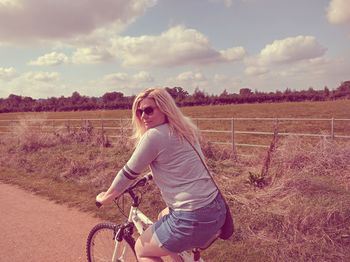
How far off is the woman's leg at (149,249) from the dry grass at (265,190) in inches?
78.7

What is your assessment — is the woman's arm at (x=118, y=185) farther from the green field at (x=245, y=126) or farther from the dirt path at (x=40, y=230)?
the green field at (x=245, y=126)

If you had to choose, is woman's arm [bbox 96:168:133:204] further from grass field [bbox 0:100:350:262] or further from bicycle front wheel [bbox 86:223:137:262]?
grass field [bbox 0:100:350:262]

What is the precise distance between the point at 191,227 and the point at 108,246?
1483mm

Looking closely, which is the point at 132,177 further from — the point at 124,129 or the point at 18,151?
the point at 18,151

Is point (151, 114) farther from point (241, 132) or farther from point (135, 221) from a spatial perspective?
point (241, 132)

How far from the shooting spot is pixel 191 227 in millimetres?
2426

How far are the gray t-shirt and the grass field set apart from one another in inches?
90.0

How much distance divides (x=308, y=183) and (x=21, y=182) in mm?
6731

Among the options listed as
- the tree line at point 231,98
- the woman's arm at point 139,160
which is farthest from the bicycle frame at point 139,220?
the tree line at point 231,98

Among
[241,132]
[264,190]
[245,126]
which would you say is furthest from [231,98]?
[264,190]

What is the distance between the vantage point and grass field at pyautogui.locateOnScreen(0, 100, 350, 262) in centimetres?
458

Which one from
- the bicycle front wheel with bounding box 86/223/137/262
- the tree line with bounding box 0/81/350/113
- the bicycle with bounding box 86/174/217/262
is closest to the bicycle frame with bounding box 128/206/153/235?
the bicycle with bounding box 86/174/217/262

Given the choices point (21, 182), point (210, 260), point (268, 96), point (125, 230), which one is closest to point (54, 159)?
point (21, 182)

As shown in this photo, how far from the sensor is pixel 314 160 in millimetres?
8180
